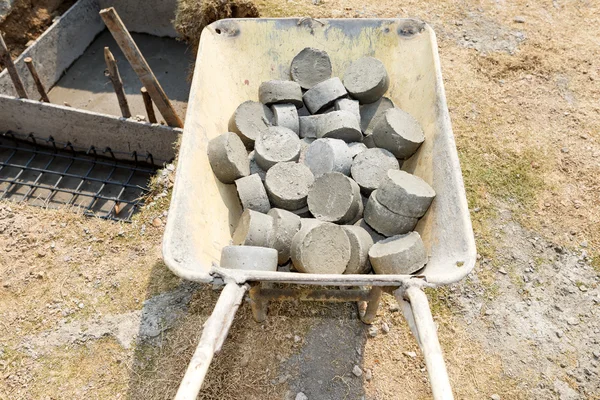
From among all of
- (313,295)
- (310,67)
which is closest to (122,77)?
(310,67)

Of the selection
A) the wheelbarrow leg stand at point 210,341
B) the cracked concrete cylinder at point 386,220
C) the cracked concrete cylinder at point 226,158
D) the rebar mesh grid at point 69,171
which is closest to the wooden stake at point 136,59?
the rebar mesh grid at point 69,171

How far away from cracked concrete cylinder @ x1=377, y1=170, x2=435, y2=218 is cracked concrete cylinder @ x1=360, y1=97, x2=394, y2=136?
2.31 feet

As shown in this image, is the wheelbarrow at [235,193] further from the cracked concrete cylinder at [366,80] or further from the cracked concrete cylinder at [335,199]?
the cracked concrete cylinder at [335,199]

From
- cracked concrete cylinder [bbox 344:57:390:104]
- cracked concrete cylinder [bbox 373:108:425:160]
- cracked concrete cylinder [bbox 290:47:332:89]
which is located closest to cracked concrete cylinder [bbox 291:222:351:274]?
cracked concrete cylinder [bbox 373:108:425:160]

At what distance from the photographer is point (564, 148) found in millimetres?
4168

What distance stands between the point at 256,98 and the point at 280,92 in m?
0.32

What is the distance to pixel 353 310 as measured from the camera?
10.6 ft

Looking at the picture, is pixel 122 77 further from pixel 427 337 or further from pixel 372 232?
pixel 427 337

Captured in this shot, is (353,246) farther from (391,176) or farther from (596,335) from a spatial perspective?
(596,335)

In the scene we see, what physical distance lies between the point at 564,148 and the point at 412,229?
8.59ft

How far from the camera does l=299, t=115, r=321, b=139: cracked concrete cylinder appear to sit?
309cm

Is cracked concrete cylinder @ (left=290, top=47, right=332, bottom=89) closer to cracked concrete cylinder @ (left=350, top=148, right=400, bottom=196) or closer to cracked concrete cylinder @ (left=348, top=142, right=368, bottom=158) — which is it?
cracked concrete cylinder @ (left=348, top=142, right=368, bottom=158)

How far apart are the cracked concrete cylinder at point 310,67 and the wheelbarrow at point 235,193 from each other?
129mm

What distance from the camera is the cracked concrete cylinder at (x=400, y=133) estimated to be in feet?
8.77
